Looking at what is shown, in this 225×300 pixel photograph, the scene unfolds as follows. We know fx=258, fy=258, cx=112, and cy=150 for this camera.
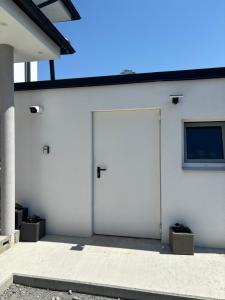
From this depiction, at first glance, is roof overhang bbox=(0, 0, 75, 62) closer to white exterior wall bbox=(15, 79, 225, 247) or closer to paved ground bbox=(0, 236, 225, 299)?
white exterior wall bbox=(15, 79, 225, 247)

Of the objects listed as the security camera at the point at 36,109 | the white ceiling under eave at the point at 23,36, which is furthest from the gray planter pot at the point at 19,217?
the white ceiling under eave at the point at 23,36

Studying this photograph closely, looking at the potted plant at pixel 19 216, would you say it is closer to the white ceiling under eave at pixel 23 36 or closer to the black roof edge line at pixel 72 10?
the white ceiling under eave at pixel 23 36

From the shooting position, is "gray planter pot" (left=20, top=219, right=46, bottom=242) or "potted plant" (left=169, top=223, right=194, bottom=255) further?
"gray planter pot" (left=20, top=219, right=46, bottom=242)

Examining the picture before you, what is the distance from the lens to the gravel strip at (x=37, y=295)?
286 cm

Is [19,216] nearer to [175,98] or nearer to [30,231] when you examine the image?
[30,231]

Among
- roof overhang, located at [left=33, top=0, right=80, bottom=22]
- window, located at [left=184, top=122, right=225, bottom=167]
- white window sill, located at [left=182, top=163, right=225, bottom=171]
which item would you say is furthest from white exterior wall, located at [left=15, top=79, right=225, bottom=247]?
roof overhang, located at [left=33, top=0, right=80, bottom=22]

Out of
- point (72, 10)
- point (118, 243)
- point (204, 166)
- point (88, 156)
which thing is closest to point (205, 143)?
point (204, 166)

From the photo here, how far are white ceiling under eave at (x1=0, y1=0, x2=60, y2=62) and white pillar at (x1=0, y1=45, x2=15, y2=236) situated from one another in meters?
0.25

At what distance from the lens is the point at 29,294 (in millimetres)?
2922

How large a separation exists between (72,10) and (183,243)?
225 inches

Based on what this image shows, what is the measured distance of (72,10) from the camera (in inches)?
246

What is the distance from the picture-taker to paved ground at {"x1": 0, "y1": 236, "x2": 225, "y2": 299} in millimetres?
2975

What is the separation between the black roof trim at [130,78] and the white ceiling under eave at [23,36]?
49 centimetres

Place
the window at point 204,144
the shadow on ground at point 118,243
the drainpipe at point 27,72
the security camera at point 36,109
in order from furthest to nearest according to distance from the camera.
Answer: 1. the drainpipe at point 27,72
2. the security camera at point 36,109
3. the window at point 204,144
4. the shadow on ground at point 118,243
